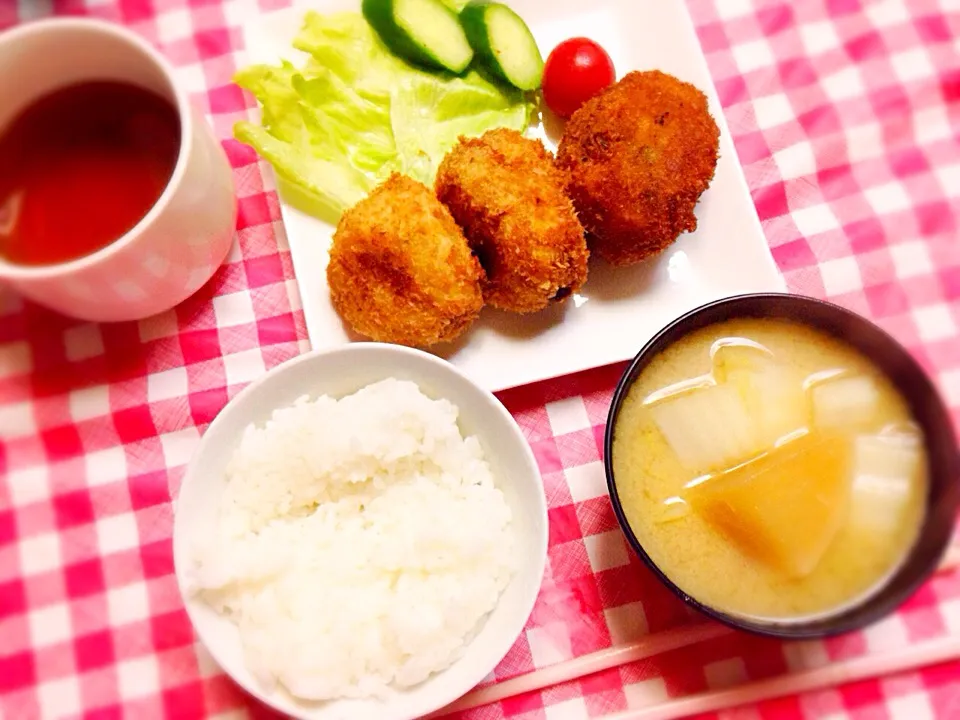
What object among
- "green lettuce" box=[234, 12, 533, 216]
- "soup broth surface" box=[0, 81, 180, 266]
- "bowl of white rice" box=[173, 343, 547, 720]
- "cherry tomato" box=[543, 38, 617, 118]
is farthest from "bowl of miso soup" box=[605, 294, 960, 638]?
"soup broth surface" box=[0, 81, 180, 266]

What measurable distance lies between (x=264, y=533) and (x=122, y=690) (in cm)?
52

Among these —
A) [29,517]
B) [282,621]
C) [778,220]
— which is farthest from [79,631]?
[778,220]

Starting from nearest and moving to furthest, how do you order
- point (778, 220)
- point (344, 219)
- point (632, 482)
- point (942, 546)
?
point (942, 546), point (632, 482), point (344, 219), point (778, 220)

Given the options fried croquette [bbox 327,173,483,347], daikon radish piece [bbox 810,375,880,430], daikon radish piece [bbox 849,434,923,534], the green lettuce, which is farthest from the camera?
the green lettuce

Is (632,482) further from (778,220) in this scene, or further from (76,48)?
(76,48)

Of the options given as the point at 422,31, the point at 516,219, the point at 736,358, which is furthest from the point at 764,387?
the point at 422,31

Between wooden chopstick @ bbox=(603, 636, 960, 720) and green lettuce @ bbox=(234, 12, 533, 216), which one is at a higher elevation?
green lettuce @ bbox=(234, 12, 533, 216)

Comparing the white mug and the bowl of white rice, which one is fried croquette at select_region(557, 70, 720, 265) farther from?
the white mug

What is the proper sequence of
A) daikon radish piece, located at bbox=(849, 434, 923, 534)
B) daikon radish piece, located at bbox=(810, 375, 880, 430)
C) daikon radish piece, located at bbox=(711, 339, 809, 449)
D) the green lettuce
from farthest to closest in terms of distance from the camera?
the green lettuce, daikon radish piece, located at bbox=(711, 339, 809, 449), daikon radish piece, located at bbox=(810, 375, 880, 430), daikon radish piece, located at bbox=(849, 434, 923, 534)

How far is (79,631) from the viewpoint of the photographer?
5.89 feet

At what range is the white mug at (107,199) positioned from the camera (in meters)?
1.40

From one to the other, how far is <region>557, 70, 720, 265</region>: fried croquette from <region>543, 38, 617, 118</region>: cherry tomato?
0.08 meters

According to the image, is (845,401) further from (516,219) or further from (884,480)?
(516,219)

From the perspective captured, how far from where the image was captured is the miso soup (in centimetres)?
134
